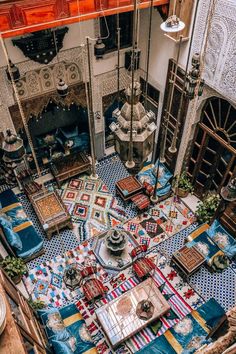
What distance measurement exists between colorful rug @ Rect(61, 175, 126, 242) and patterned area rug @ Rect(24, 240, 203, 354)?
1.32ft

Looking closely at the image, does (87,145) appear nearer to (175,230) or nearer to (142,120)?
(175,230)

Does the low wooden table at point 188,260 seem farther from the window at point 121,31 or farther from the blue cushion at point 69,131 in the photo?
the window at point 121,31

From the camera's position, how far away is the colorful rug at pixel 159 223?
5809mm

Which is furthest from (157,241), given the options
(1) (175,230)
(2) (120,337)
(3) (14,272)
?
(3) (14,272)

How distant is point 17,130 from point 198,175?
3476 mm

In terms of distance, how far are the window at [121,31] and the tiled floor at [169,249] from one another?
2.45 metres

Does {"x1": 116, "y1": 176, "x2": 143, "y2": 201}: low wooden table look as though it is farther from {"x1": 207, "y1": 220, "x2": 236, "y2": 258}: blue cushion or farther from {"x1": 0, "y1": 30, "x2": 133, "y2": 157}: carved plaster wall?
{"x1": 0, "y1": 30, "x2": 133, "y2": 157}: carved plaster wall

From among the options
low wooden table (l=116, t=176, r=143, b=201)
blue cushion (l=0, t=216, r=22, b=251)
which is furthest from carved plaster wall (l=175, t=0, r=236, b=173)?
blue cushion (l=0, t=216, r=22, b=251)

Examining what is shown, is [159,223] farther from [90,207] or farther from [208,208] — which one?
[90,207]

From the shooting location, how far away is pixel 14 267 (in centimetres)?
501

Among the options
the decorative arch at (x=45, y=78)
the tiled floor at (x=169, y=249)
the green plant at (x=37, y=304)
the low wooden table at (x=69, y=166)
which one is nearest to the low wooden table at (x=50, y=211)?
the tiled floor at (x=169, y=249)

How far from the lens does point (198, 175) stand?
20.2ft

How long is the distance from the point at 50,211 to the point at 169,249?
7.27 feet

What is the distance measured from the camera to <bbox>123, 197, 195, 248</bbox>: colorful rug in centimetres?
581
